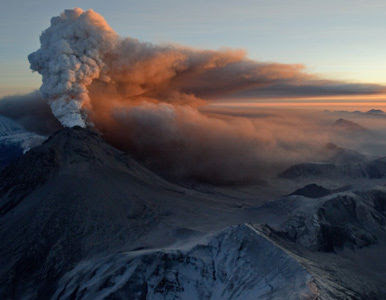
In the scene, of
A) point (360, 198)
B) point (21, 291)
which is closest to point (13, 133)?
point (21, 291)

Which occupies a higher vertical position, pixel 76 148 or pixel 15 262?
pixel 76 148

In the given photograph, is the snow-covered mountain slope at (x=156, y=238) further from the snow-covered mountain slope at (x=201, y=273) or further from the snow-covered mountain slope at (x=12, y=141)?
the snow-covered mountain slope at (x=12, y=141)

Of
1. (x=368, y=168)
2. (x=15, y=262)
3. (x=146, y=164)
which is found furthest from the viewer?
(x=368, y=168)

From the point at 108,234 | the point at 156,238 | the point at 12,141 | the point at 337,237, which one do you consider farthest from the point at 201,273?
the point at 12,141

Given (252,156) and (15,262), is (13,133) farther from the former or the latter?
(15,262)

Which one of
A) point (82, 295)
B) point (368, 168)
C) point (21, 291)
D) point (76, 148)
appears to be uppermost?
point (76, 148)

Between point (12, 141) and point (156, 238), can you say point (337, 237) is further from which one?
point (12, 141)

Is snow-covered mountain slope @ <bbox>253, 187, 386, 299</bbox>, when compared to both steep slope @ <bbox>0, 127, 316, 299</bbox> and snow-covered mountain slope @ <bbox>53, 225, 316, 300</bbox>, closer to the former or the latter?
snow-covered mountain slope @ <bbox>53, 225, 316, 300</bbox>
